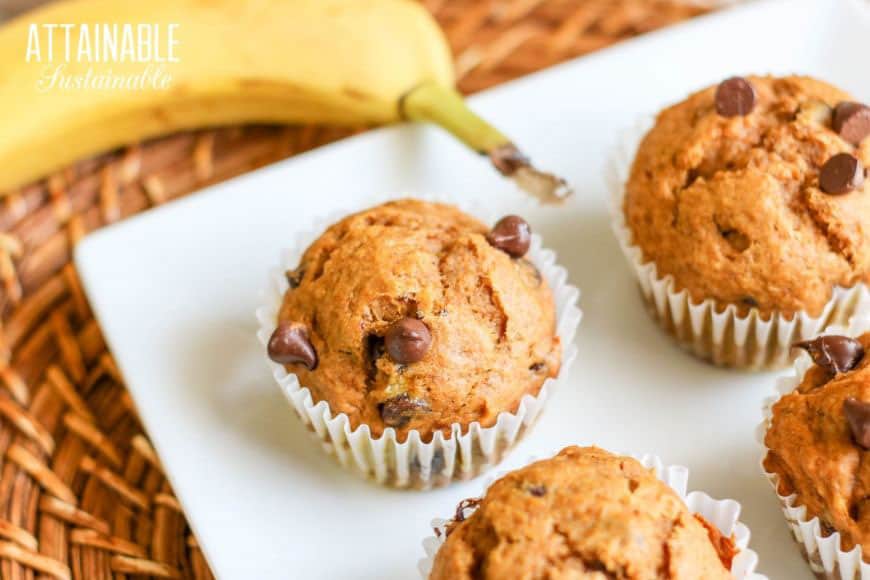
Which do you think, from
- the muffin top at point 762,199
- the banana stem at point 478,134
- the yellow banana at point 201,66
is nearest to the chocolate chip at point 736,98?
the muffin top at point 762,199

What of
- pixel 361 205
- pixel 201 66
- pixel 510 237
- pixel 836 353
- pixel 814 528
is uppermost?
pixel 201 66

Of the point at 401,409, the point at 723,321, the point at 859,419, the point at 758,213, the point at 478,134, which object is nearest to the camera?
the point at 859,419

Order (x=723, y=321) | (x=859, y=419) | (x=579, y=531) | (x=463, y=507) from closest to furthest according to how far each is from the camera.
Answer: (x=579, y=531)
(x=859, y=419)
(x=463, y=507)
(x=723, y=321)

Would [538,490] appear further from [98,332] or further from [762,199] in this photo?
[98,332]

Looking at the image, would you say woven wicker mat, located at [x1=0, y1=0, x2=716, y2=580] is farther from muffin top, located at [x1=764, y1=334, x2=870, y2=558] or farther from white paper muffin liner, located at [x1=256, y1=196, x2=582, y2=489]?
muffin top, located at [x1=764, y1=334, x2=870, y2=558]

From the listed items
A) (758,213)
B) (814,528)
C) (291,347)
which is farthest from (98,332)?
(814,528)
